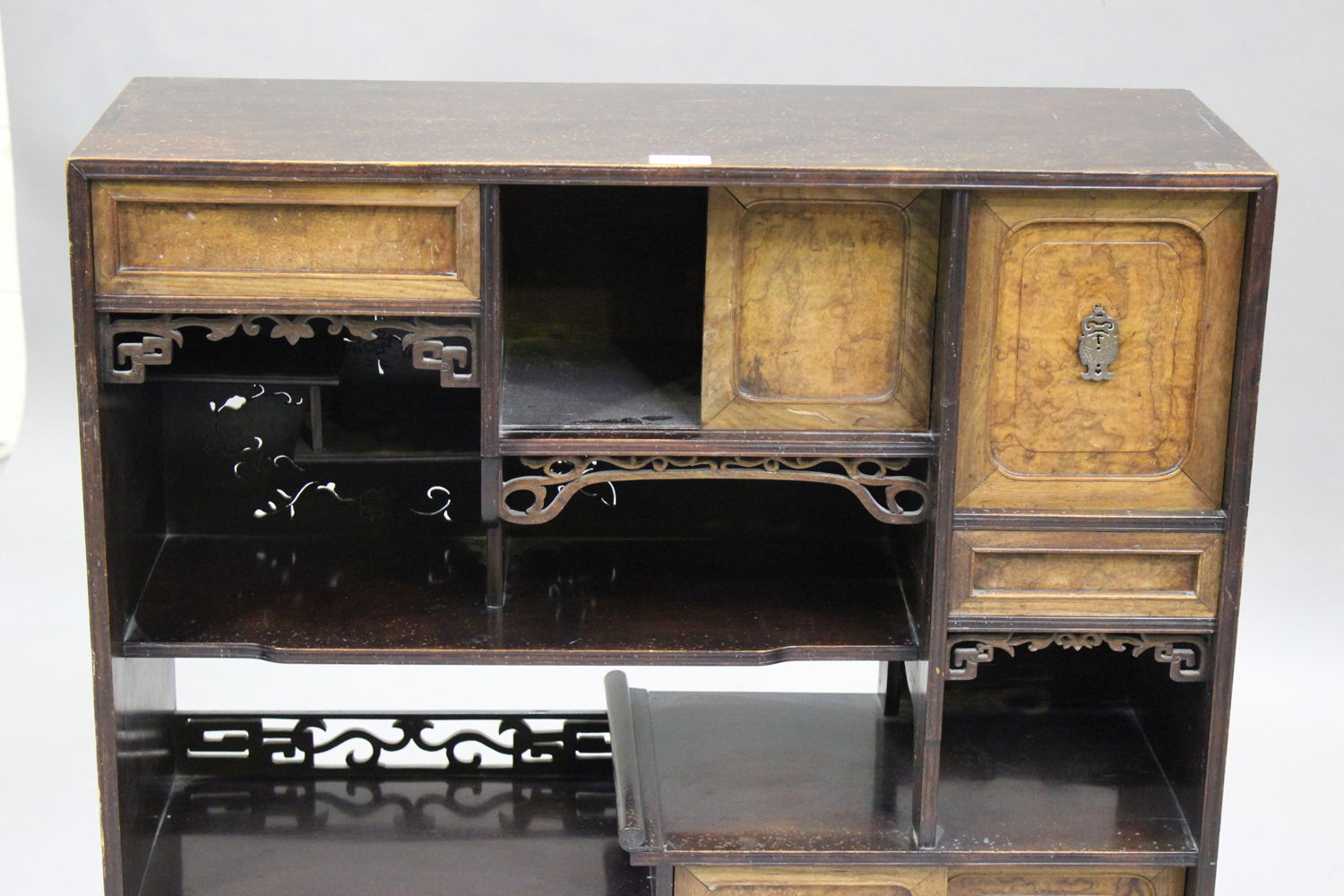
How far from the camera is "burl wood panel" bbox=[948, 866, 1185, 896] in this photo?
10.2 ft

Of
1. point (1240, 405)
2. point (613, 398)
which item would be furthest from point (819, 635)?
point (1240, 405)

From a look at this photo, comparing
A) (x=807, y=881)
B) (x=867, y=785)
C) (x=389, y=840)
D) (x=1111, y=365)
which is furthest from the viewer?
(x=389, y=840)

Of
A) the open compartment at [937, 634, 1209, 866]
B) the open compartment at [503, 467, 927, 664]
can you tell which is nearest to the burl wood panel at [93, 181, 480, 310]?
the open compartment at [503, 467, 927, 664]

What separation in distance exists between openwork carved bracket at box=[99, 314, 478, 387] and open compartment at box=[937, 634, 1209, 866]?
2.80 ft

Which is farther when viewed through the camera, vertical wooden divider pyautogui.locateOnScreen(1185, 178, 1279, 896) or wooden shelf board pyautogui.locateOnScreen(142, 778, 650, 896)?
wooden shelf board pyautogui.locateOnScreen(142, 778, 650, 896)

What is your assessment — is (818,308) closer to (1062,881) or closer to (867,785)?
(867,785)

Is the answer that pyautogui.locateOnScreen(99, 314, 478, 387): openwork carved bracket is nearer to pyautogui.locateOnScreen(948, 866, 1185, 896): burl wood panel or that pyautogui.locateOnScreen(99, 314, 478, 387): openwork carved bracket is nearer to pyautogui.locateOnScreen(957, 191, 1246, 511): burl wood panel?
pyautogui.locateOnScreen(957, 191, 1246, 511): burl wood panel

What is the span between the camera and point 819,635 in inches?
118

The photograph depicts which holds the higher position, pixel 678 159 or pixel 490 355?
pixel 678 159

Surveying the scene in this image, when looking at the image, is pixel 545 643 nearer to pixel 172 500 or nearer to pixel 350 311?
pixel 350 311

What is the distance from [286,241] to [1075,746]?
1638mm

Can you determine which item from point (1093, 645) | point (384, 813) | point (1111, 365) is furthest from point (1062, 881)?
point (384, 813)

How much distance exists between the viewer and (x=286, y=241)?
267 cm

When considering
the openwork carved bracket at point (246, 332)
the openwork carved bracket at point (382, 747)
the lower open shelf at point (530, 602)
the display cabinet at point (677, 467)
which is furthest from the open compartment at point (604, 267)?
the openwork carved bracket at point (382, 747)
